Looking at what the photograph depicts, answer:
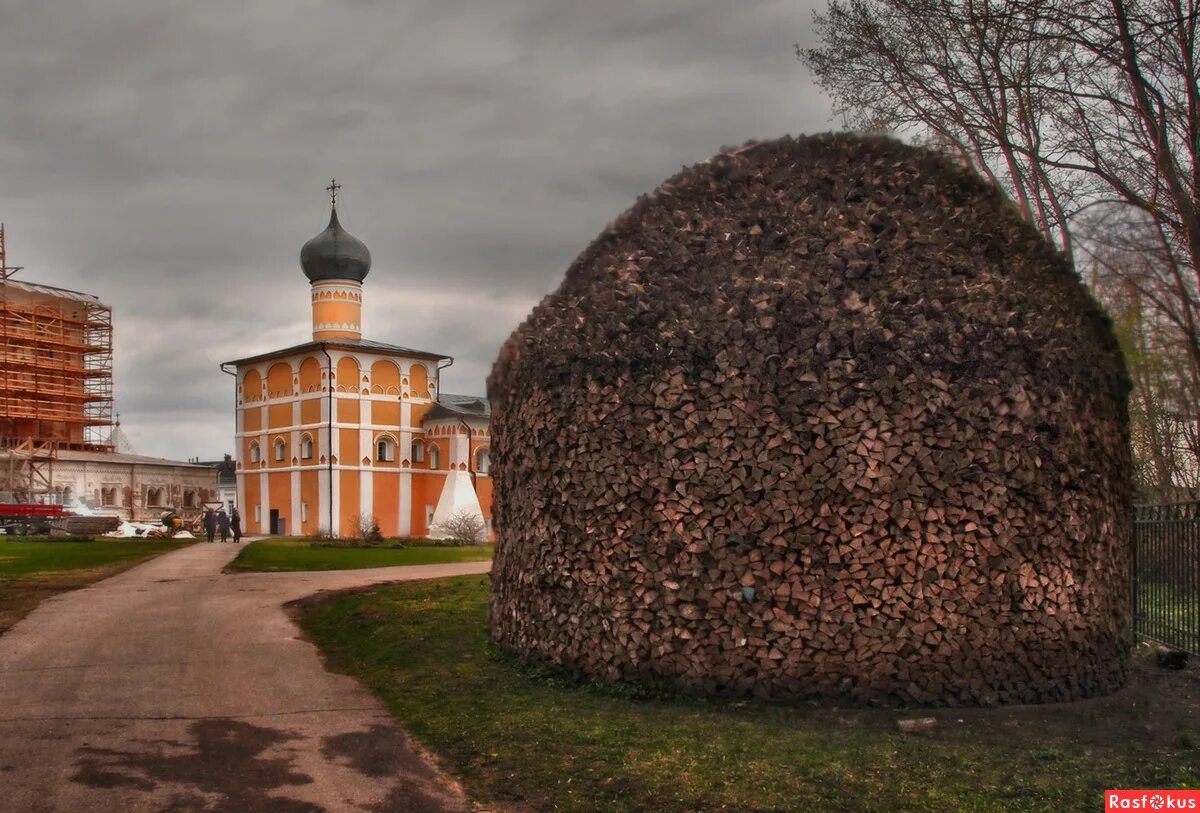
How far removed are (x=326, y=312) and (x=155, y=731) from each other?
46.4m

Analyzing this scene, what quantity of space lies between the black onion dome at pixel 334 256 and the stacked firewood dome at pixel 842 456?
45.4 m

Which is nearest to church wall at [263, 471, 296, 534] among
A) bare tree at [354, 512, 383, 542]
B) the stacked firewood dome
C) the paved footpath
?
bare tree at [354, 512, 383, 542]

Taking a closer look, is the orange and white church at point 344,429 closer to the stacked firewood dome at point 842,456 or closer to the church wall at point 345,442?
the church wall at point 345,442

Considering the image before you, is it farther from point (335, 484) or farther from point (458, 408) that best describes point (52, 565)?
point (458, 408)

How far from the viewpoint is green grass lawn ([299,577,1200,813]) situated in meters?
6.09

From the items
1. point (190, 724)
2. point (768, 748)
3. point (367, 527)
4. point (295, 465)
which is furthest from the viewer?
point (295, 465)

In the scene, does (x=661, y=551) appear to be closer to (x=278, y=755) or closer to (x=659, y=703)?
(x=659, y=703)

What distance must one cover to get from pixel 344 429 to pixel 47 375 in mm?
18766

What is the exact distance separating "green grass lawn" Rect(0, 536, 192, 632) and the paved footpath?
1.96 meters

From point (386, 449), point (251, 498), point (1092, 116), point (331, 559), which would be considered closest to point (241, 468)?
point (251, 498)

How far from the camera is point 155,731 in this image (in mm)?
7598

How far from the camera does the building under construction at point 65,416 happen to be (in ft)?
176

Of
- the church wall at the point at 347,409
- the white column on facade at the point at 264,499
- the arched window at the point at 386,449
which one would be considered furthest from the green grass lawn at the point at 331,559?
the white column on facade at the point at 264,499

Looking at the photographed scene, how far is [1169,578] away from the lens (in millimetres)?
10836
